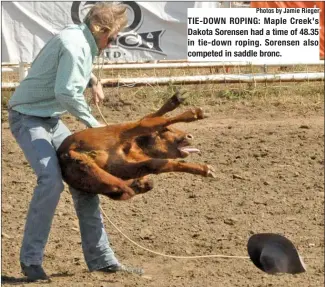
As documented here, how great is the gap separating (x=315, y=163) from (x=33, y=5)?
5.31 meters

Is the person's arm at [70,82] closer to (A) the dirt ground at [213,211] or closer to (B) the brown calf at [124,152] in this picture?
(B) the brown calf at [124,152]

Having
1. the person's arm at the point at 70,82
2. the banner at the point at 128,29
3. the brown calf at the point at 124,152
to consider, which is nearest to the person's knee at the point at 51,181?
the brown calf at the point at 124,152

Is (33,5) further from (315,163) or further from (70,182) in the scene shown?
(70,182)

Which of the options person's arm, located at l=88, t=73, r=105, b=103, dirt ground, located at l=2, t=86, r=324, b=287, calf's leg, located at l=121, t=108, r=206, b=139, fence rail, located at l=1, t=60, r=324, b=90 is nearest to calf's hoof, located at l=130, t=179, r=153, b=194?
calf's leg, located at l=121, t=108, r=206, b=139

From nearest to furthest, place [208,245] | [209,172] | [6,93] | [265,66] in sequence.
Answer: [209,172] < [208,245] < [6,93] < [265,66]

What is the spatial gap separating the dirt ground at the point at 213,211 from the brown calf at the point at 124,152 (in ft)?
2.47

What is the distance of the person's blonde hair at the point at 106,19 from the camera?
555cm

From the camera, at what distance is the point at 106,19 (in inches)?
219

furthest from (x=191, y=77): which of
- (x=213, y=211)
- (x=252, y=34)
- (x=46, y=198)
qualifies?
(x=46, y=198)

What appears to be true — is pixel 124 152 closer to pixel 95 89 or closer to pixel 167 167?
pixel 167 167

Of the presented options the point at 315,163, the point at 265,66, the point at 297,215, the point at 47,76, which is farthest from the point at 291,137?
the point at 47,76

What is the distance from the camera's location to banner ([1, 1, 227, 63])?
12133 mm

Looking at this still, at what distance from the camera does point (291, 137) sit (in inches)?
365

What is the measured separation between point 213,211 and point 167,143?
2.29 metres
